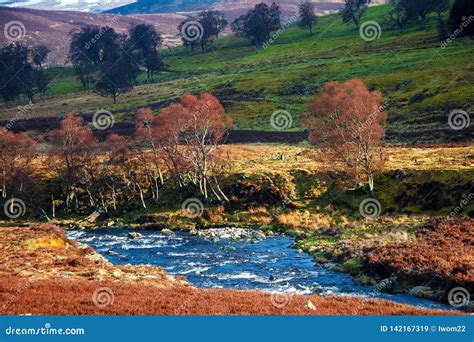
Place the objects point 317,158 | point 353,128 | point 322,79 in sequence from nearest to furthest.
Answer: point 353,128 < point 317,158 < point 322,79

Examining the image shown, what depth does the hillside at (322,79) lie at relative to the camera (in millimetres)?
86000

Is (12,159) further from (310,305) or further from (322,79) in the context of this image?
(322,79)

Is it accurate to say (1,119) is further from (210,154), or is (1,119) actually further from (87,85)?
(210,154)

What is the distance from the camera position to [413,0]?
15800cm

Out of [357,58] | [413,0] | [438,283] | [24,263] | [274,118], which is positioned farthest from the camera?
[413,0]

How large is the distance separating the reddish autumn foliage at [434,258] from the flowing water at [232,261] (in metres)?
2.03

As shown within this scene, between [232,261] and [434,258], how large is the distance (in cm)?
1449

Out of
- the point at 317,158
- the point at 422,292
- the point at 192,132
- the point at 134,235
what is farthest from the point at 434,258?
the point at 192,132

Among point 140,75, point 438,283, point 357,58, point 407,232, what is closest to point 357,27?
point 357,58

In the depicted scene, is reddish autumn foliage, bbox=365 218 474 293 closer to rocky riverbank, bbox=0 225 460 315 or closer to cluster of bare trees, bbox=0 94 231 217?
rocky riverbank, bbox=0 225 460 315

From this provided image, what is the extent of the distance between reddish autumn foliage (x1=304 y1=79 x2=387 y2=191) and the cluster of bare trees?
13520mm

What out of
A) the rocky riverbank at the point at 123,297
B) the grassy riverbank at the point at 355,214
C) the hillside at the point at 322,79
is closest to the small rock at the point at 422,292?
the grassy riverbank at the point at 355,214

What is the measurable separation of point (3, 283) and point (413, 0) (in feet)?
516

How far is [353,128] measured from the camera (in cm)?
5044
